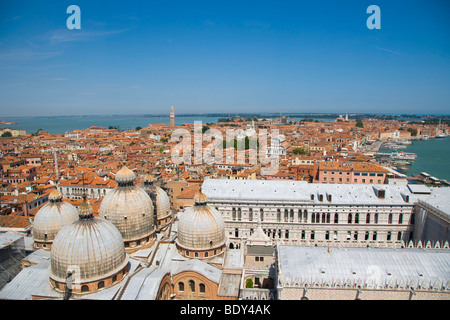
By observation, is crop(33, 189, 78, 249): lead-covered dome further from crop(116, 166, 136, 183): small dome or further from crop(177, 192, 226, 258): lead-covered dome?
crop(177, 192, 226, 258): lead-covered dome

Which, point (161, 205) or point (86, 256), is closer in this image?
point (86, 256)

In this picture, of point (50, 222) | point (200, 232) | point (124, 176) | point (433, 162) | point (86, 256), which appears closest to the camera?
point (86, 256)

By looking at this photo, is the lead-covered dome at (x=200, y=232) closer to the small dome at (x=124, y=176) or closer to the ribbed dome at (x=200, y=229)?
the ribbed dome at (x=200, y=229)

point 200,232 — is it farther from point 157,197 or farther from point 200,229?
A: point 157,197

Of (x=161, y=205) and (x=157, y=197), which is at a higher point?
(x=157, y=197)

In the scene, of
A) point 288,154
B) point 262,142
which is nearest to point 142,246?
point 288,154

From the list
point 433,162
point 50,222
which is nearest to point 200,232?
point 50,222
